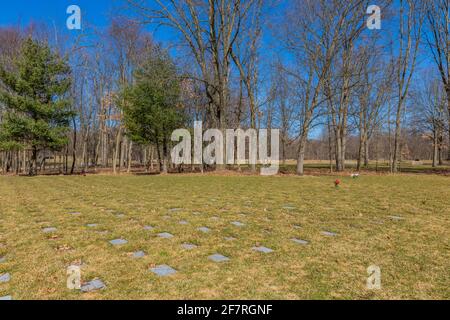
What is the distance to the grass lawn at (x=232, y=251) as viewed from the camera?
2.26m

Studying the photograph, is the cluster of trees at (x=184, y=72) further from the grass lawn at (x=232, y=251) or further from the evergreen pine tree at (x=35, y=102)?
the grass lawn at (x=232, y=251)

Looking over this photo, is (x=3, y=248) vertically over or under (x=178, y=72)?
under

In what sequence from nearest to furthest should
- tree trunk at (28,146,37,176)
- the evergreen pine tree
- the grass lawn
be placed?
the grass lawn → the evergreen pine tree → tree trunk at (28,146,37,176)

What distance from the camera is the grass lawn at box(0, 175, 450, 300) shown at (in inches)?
89.1

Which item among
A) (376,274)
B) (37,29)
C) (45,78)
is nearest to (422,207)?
(376,274)

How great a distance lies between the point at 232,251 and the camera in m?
3.20

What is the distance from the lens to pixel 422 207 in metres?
5.96

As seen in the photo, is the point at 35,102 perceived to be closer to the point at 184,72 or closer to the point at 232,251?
the point at 184,72

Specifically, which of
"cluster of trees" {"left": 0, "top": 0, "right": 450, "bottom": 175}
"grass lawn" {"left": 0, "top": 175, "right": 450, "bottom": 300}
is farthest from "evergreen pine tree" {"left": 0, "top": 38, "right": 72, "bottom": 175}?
"grass lawn" {"left": 0, "top": 175, "right": 450, "bottom": 300}

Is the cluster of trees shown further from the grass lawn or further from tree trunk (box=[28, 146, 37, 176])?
the grass lawn
